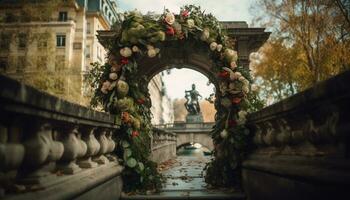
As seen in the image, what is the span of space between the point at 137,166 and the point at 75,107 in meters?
2.65

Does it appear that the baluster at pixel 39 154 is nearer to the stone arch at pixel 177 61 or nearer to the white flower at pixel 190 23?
the white flower at pixel 190 23

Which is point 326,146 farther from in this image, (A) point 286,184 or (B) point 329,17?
(B) point 329,17

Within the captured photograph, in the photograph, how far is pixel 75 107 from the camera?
3176 millimetres

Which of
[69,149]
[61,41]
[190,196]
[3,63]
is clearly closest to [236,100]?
[190,196]

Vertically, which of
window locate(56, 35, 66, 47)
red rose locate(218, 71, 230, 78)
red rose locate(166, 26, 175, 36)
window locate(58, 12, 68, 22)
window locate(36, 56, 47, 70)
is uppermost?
window locate(58, 12, 68, 22)

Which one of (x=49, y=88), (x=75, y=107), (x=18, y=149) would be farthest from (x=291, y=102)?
(x=49, y=88)

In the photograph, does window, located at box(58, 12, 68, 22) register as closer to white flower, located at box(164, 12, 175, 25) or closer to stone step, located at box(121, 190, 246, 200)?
white flower, located at box(164, 12, 175, 25)

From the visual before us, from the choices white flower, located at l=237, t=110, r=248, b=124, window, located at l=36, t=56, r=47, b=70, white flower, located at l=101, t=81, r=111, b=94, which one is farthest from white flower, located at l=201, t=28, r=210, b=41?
window, located at l=36, t=56, r=47, b=70

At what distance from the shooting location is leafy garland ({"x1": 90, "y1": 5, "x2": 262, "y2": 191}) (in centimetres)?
565

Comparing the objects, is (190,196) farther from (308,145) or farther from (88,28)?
(88,28)

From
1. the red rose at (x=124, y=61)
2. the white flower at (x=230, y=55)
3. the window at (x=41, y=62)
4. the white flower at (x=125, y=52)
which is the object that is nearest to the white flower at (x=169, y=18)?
the white flower at (x=125, y=52)

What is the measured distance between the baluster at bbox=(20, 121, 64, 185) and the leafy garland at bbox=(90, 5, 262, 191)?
2862 mm

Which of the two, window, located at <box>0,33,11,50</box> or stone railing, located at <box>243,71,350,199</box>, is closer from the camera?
stone railing, located at <box>243,71,350,199</box>

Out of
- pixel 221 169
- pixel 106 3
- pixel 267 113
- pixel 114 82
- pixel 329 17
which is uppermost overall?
pixel 106 3
